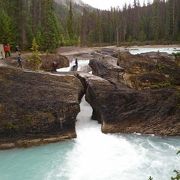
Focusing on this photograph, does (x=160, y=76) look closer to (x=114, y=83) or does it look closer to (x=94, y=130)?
(x=114, y=83)

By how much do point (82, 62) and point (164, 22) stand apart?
182ft

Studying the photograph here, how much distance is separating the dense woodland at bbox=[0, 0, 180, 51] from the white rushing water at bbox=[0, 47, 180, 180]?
24.3m

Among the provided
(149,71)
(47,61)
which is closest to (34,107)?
(149,71)

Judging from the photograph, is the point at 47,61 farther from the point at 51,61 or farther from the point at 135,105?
the point at 135,105

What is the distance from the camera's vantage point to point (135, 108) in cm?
2675

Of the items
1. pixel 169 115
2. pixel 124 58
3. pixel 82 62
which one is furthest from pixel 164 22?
pixel 169 115

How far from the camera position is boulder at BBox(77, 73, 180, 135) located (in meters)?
26.2


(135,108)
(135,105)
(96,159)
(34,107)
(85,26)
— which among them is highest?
(85,26)

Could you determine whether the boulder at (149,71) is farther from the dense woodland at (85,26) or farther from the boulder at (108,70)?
the dense woodland at (85,26)

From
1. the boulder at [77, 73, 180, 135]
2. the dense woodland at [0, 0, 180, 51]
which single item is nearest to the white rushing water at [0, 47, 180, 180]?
the boulder at [77, 73, 180, 135]

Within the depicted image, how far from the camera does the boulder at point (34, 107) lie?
2414 cm

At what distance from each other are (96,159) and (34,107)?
19.3ft

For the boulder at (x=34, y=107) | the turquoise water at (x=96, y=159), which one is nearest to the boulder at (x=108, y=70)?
the boulder at (x=34, y=107)

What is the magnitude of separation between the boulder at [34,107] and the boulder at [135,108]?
2.29 m
